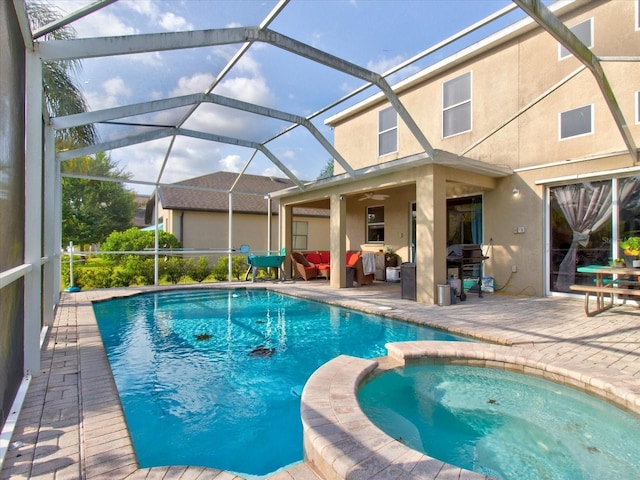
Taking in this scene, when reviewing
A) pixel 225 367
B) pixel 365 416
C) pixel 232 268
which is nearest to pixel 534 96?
pixel 365 416

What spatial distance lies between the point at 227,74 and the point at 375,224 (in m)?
8.25

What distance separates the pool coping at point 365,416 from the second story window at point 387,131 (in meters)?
8.78

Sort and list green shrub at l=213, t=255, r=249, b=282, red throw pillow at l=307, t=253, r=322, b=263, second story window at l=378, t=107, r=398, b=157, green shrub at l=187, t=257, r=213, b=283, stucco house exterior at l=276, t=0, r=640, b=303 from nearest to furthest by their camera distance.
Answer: stucco house exterior at l=276, t=0, r=640, b=303 < second story window at l=378, t=107, r=398, b=157 < green shrub at l=187, t=257, r=213, b=283 < green shrub at l=213, t=255, r=249, b=282 < red throw pillow at l=307, t=253, r=322, b=263

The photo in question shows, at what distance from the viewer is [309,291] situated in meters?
9.88

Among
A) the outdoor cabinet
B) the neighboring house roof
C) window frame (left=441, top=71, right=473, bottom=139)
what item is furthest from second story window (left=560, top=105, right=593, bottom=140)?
the neighboring house roof

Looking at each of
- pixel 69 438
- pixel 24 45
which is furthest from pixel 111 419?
pixel 24 45

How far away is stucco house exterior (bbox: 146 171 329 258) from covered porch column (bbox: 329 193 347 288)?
5.41 meters

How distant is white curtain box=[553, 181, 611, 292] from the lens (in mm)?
7422

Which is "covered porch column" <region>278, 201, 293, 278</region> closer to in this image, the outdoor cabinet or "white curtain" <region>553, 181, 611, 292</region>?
the outdoor cabinet

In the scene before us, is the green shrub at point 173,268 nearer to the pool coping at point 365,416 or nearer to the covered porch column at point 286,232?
the covered porch column at point 286,232

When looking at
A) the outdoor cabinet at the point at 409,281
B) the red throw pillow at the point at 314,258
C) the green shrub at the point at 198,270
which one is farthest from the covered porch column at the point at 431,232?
the green shrub at the point at 198,270

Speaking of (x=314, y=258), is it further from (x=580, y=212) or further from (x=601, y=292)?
(x=601, y=292)

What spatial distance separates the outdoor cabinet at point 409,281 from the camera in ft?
26.6

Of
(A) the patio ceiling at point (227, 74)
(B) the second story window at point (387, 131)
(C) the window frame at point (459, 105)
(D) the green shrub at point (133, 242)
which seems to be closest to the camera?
(A) the patio ceiling at point (227, 74)
